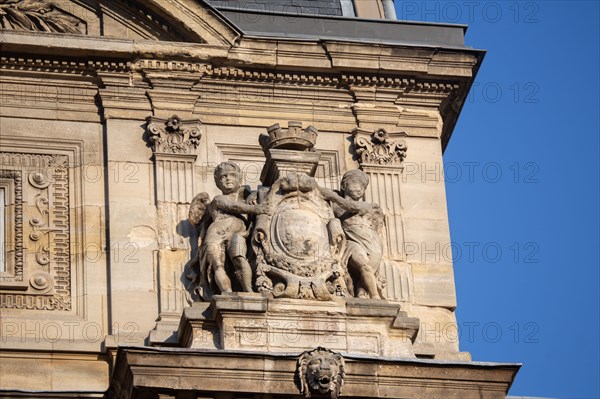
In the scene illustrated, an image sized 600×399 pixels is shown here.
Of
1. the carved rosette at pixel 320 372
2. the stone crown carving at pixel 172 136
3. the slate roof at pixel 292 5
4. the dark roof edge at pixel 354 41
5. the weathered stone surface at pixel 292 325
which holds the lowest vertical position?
the carved rosette at pixel 320 372

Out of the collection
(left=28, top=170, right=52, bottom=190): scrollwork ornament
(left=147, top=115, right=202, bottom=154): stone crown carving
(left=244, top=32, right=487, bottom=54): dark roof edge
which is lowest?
(left=28, top=170, right=52, bottom=190): scrollwork ornament

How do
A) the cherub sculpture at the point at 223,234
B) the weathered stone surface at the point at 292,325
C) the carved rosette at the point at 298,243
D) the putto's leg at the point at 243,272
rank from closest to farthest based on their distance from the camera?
1. the weathered stone surface at the point at 292,325
2. the carved rosette at the point at 298,243
3. the putto's leg at the point at 243,272
4. the cherub sculpture at the point at 223,234

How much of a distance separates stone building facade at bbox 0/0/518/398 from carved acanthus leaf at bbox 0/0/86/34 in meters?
0.02

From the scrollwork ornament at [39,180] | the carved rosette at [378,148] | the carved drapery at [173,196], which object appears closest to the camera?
the carved drapery at [173,196]

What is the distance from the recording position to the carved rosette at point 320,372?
71.4ft

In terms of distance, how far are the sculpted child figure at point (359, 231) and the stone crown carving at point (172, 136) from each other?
1844 millimetres

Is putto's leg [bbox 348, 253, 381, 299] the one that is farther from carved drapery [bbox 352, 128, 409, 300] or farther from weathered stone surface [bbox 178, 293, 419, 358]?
carved drapery [bbox 352, 128, 409, 300]

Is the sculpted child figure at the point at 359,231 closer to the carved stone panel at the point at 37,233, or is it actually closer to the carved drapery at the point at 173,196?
the carved drapery at the point at 173,196

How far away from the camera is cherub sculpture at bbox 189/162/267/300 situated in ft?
76.1

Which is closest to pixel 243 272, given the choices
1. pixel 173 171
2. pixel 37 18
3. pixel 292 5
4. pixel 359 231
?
pixel 359 231

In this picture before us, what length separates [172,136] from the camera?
24.8 meters

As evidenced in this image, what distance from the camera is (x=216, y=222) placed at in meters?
23.7

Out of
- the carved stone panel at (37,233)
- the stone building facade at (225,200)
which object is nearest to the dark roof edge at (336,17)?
the stone building facade at (225,200)

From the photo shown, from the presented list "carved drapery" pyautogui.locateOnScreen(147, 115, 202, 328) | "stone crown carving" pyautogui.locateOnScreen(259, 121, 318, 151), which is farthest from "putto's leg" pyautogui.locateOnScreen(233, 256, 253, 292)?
"stone crown carving" pyautogui.locateOnScreen(259, 121, 318, 151)
